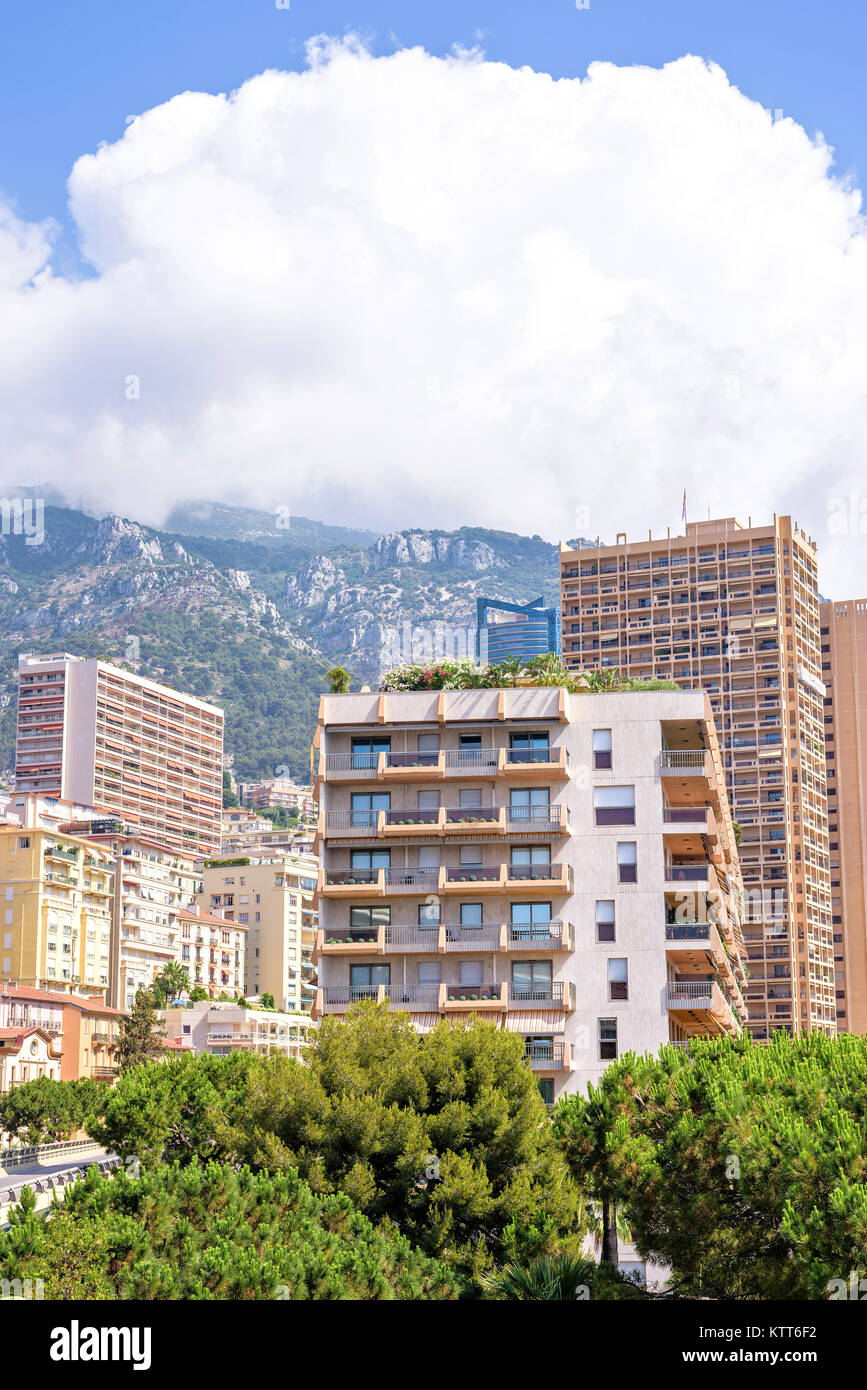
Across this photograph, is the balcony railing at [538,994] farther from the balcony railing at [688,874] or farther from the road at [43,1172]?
the road at [43,1172]

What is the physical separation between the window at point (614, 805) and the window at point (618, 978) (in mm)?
5837

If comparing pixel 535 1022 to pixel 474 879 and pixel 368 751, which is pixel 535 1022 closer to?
pixel 474 879

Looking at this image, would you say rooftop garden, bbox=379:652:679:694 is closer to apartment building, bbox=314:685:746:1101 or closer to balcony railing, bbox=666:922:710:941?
apartment building, bbox=314:685:746:1101

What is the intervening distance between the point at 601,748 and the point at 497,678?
6548 mm

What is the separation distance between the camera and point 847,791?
7569 inches

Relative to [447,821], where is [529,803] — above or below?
above

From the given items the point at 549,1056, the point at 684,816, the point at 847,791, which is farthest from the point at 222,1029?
the point at 847,791

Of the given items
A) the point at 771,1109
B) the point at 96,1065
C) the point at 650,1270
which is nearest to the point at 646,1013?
the point at 650,1270

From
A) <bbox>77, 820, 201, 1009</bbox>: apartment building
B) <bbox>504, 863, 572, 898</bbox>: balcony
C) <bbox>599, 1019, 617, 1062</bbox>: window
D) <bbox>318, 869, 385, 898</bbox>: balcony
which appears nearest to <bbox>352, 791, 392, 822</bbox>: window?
<bbox>318, 869, 385, 898</bbox>: balcony

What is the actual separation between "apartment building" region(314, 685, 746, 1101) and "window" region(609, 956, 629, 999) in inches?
2.4

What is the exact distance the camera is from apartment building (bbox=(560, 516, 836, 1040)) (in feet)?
559

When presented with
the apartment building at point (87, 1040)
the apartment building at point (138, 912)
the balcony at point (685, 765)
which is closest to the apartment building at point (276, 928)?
the apartment building at point (138, 912)
